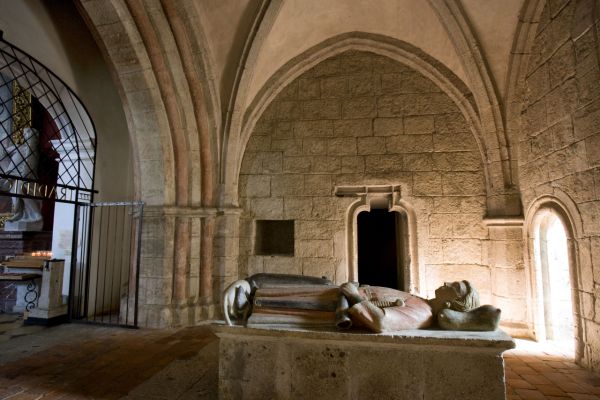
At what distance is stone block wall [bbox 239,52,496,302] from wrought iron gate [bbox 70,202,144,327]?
1.49 meters

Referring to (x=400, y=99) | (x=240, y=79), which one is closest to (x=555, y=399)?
(x=400, y=99)

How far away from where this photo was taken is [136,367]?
297cm

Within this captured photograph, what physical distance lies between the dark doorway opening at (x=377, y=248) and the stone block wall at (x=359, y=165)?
2125mm

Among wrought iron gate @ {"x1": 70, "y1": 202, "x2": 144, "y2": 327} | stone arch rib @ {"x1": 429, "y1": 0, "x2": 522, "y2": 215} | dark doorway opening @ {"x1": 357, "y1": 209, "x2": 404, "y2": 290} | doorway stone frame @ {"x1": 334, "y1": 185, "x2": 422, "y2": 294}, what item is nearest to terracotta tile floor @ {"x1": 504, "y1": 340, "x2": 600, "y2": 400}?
doorway stone frame @ {"x1": 334, "y1": 185, "x2": 422, "y2": 294}

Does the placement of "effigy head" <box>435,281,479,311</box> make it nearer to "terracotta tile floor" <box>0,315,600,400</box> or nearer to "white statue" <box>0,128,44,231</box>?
"terracotta tile floor" <box>0,315,600,400</box>

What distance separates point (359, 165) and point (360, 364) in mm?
3257

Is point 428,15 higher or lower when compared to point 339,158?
higher

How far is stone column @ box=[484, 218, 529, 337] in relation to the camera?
4203 mm

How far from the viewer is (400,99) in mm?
5004

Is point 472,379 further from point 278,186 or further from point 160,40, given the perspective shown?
point 160,40

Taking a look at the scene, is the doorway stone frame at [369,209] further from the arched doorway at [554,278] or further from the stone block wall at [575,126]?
the stone block wall at [575,126]

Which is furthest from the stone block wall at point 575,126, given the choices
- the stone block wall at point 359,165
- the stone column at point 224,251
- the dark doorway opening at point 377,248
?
the stone column at point 224,251

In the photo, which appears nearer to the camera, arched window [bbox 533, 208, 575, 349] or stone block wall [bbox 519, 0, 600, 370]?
stone block wall [bbox 519, 0, 600, 370]

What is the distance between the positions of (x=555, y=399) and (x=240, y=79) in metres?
4.69
